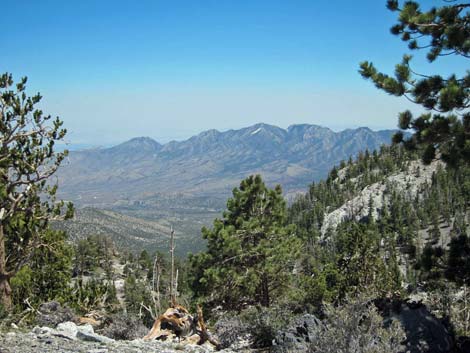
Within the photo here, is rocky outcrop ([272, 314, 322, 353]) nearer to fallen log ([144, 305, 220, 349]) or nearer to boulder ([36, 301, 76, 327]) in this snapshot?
fallen log ([144, 305, 220, 349])

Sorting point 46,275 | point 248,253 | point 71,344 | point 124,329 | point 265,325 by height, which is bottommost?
point 124,329

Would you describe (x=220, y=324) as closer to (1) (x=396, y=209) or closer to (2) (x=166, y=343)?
(2) (x=166, y=343)

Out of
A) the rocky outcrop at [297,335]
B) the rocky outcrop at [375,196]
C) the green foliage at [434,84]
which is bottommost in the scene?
the rocky outcrop at [375,196]

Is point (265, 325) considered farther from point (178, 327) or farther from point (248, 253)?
point (248, 253)

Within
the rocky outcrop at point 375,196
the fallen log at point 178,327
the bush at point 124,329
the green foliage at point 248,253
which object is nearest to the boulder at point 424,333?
the fallen log at point 178,327

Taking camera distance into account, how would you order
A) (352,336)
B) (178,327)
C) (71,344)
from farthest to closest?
(178,327) < (71,344) < (352,336)

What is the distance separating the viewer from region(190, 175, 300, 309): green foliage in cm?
2122

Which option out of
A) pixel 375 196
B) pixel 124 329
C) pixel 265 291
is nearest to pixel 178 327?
pixel 124 329

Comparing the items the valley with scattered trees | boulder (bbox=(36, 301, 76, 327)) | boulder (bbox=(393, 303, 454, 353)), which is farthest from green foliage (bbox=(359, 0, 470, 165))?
boulder (bbox=(36, 301, 76, 327))

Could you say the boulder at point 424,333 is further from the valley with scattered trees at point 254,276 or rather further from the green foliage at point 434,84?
the green foliage at point 434,84

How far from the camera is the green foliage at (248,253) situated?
69.6ft

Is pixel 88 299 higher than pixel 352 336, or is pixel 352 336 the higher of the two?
pixel 352 336

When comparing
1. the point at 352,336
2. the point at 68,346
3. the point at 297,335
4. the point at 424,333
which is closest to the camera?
the point at 352,336

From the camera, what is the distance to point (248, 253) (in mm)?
21328
